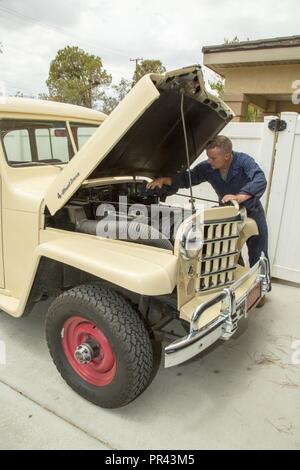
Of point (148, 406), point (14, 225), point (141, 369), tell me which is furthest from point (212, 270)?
point (14, 225)

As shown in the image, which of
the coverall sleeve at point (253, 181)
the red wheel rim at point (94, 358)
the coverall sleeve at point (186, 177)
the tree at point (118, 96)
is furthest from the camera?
the tree at point (118, 96)

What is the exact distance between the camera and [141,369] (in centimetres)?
193

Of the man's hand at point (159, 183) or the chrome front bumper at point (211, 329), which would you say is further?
the man's hand at point (159, 183)

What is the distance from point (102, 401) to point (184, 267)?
951 millimetres

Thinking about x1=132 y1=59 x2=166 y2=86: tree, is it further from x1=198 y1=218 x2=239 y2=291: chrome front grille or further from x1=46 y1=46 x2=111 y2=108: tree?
x1=198 y1=218 x2=239 y2=291: chrome front grille

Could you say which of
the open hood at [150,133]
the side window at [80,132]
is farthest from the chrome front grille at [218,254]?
the side window at [80,132]

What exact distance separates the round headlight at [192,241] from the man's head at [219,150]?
117 centimetres

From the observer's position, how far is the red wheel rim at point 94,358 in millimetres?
2070

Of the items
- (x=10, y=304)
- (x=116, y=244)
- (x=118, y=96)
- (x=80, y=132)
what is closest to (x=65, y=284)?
(x=10, y=304)

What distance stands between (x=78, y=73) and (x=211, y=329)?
3020 centimetres

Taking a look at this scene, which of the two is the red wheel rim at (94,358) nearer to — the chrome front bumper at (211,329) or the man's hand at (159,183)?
the chrome front bumper at (211,329)

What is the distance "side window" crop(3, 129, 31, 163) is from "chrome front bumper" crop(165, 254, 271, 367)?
73.4 inches

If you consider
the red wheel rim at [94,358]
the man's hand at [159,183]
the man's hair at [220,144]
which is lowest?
the red wheel rim at [94,358]
